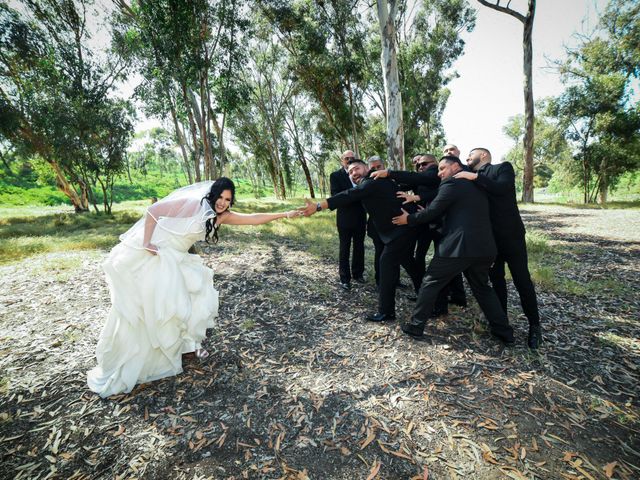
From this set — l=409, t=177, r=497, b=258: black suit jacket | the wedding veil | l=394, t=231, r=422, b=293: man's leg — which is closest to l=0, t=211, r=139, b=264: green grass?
the wedding veil

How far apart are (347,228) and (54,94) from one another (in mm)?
22721

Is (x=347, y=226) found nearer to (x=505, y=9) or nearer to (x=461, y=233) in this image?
(x=461, y=233)

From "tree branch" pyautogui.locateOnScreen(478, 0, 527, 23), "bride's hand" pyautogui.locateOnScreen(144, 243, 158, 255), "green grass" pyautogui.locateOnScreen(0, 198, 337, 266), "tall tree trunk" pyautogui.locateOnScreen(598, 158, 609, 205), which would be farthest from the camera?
"tall tree trunk" pyautogui.locateOnScreen(598, 158, 609, 205)

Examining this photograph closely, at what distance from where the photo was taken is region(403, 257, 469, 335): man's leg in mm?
3705

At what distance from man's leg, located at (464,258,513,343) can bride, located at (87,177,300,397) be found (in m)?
3.38

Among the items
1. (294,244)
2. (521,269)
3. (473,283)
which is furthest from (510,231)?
(294,244)

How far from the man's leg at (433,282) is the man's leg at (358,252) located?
2508 millimetres

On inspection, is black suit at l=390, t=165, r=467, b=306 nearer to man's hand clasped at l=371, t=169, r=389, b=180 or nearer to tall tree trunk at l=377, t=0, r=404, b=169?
man's hand clasped at l=371, t=169, r=389, b=180

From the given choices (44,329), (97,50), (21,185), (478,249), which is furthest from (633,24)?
(21,185)

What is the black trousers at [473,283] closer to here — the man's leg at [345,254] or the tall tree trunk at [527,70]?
the man's leg at [345,254]

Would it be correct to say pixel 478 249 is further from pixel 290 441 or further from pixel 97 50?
pixel 97 50

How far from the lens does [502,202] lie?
153 inches

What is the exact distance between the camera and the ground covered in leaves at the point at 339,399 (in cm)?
245

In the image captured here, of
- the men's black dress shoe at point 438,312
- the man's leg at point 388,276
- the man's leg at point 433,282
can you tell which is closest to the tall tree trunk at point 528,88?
the men's black dress shoe at point 438,312
